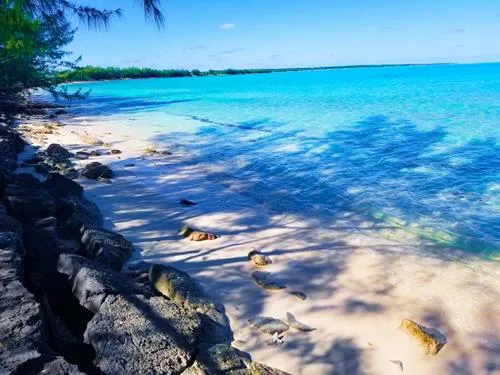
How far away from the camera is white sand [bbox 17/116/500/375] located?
10.9 ft

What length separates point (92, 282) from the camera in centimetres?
316

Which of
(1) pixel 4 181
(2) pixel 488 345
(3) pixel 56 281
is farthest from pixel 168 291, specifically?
(1) pixel 4 181

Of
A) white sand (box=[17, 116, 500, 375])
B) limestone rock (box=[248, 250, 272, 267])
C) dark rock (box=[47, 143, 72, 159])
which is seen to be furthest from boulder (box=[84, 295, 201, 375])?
dark rock (box=[47, 143, 72, 159])

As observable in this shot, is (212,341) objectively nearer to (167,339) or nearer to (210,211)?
(167,339)

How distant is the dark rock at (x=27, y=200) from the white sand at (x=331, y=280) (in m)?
1.17

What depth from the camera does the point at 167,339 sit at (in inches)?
105

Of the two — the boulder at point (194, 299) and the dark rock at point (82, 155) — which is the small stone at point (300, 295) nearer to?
the boulder at point (194, 299)

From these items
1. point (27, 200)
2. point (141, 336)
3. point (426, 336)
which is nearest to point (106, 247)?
point (27, 200)

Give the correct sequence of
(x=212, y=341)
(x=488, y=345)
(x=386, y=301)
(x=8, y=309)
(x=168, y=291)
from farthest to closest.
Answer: (x=386, y=301)
(x=168, y=291)
(x=488, y=345)
(x=212, y=341)
(x=8, y=309)

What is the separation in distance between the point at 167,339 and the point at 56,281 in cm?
160

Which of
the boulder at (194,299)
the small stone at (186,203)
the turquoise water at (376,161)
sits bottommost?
the turquoise water at (376,161)

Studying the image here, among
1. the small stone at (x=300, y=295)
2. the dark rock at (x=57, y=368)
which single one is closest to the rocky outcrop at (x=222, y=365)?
the dark rock at (x=57, y=368)

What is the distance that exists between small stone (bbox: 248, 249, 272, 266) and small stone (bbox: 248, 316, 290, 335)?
1268mm

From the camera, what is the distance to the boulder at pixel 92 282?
3.06 m
